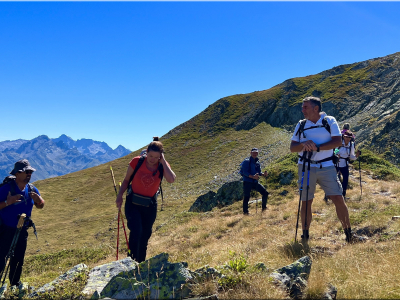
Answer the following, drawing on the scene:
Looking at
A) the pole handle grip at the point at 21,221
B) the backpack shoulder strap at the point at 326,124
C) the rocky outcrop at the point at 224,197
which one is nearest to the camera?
the pole handle grip at the point at 21,221

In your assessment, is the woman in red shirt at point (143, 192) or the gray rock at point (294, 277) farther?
the woman in red shirt at point (143, 192)

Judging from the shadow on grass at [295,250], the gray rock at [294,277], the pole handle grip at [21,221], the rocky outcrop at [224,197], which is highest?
the pole handle grip at [21,221]

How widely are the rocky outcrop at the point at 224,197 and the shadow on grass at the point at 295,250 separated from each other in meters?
11.6

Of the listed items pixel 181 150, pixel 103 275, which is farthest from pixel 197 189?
pixel 103 275

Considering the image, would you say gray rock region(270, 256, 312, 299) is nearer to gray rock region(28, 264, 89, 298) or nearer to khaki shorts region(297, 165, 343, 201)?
khaki shorts region(297, 165, 343, 201)

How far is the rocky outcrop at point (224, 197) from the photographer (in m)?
17.4

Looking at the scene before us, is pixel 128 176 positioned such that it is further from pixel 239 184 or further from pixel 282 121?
pixel 282 121

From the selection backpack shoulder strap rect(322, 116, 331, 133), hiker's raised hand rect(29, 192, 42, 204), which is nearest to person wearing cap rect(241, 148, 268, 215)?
backpack shoulder strap rect(322, 116, 331, 133)

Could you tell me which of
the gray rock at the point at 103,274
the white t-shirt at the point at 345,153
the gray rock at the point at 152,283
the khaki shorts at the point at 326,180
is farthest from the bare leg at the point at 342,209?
the white t-shirt at the point at 345,153

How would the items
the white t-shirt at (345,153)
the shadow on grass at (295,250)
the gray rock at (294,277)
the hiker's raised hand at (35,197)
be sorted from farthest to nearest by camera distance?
the white t-shirt at (345,153), the hiker's raised hand at (35,197), the shadow on grass at (295,250), the gray rock at (294,277)

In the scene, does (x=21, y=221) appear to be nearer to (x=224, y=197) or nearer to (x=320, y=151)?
(x=320, y=151)

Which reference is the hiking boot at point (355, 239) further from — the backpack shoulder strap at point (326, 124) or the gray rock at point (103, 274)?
the gray rock at point (103, 274)

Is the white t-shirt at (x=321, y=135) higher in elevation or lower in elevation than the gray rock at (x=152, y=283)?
higher

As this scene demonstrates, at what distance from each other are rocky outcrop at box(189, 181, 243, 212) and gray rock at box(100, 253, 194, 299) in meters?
13.7
